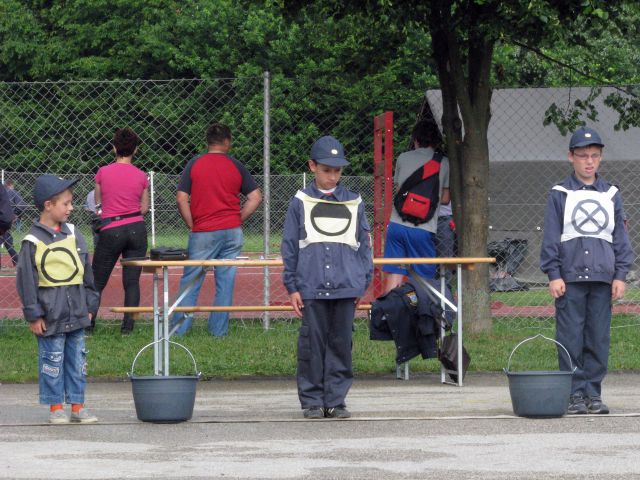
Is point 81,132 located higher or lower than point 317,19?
lower

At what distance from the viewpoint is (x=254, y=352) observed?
11578 millimetres

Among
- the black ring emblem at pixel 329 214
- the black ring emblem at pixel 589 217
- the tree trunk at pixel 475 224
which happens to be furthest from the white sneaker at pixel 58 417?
the tree trunk at pixel 475 224

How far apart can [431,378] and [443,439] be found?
3.05 metres

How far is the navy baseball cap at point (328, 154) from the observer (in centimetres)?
868

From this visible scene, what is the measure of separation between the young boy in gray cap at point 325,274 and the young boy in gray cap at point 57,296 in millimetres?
1330

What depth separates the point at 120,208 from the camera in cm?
1255

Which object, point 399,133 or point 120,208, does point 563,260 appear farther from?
point 399,133

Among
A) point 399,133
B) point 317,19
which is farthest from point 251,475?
point 399,133

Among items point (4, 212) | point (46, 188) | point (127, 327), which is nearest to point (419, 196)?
point (127, 327)

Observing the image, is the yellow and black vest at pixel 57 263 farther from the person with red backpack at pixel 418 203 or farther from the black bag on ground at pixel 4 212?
the person with red backpack at pixel 418 203

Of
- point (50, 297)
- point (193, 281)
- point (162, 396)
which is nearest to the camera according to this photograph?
point (162, 396)

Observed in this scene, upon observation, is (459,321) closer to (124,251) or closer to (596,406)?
(596,406)

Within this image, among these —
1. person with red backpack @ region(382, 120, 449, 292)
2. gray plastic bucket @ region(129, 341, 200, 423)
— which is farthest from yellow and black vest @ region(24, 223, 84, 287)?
person with red backpack @ region(382, 120, 449, 292)

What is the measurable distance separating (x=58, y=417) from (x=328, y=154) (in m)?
2.39
